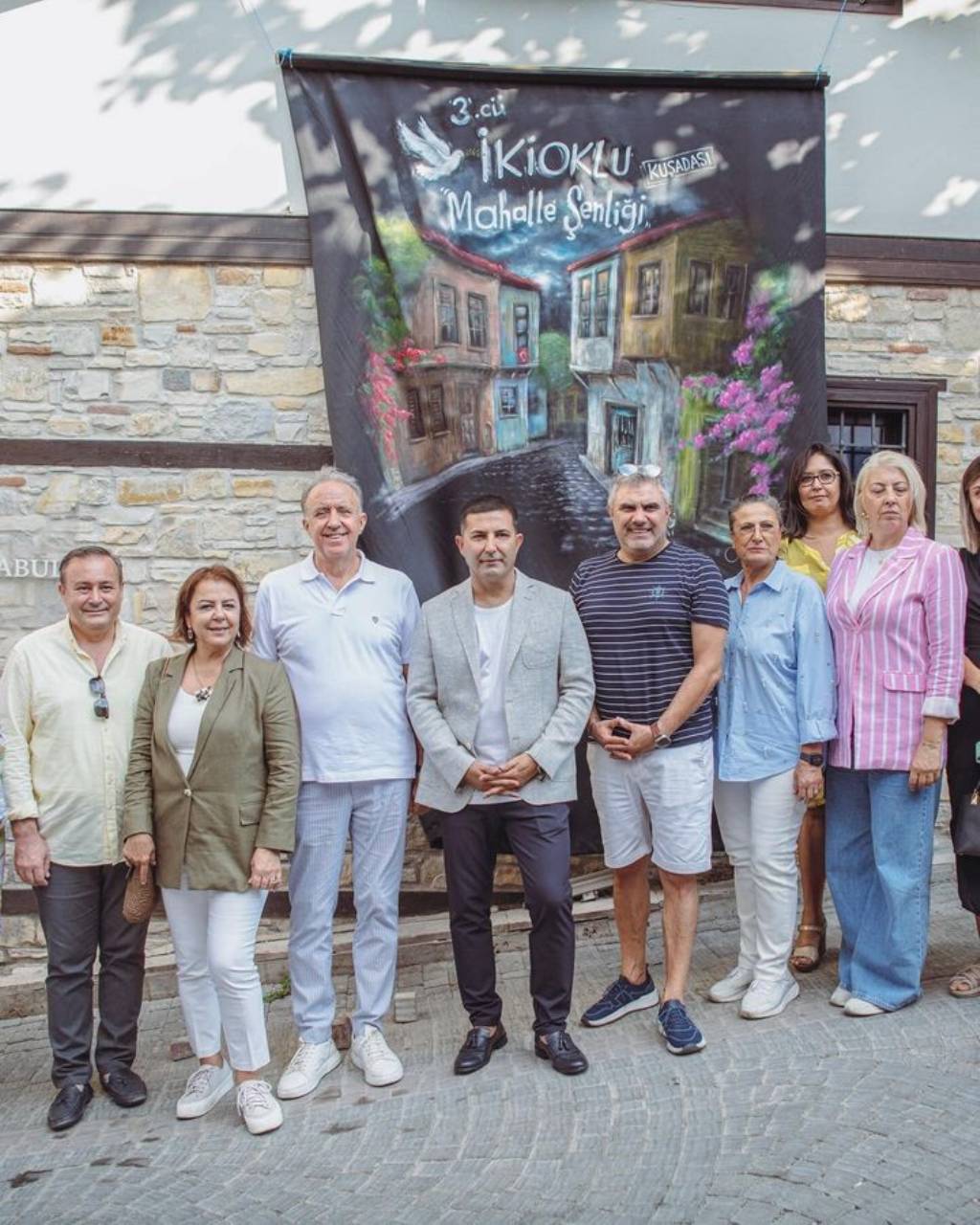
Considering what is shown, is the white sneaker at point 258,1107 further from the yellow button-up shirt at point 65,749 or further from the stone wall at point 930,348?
the stone wall at point 930,348

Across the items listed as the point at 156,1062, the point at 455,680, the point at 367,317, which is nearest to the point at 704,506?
the point at 367,317

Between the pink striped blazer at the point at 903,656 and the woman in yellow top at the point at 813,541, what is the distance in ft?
1.61

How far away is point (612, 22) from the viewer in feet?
18.2

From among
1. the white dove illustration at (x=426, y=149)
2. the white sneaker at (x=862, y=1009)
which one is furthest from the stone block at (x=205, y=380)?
the white sneaker at (x=862, y=1009)

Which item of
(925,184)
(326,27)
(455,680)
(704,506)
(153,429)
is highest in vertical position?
(326,27)

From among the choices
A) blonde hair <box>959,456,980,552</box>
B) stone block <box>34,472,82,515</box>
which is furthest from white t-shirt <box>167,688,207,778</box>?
blonde hair <box>959,456,980,552</box>

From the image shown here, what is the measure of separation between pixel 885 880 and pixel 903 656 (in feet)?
2.59

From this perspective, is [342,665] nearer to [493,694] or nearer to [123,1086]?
[493,694]

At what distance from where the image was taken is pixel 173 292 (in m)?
5.35

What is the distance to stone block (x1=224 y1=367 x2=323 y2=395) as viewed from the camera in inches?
212

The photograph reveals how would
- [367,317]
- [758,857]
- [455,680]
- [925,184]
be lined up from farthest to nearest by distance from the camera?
[925,184], [367,317], [758,857], [455,680]

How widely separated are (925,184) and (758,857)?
12.5ft

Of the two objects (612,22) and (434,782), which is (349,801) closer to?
(434,782)

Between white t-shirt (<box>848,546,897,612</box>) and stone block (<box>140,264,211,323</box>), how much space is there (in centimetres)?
331
